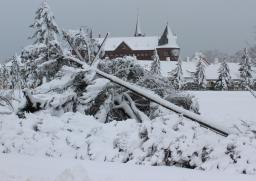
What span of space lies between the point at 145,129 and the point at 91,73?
10.8 ft

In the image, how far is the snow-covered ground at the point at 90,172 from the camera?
6.20 m

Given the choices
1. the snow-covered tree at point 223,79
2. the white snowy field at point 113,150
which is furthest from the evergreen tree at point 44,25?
the snow-covered tree at point 223,79

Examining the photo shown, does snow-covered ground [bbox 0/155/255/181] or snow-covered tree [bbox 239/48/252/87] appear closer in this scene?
snow-covered ground [bbox 0/155/255/181]

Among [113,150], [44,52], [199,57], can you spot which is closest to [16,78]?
[44,52]

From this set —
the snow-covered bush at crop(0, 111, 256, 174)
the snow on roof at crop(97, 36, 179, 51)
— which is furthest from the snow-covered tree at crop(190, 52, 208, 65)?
the snow-covered bush at crop(0, 111, 256, 174)

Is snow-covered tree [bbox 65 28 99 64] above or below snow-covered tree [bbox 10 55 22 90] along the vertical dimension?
above

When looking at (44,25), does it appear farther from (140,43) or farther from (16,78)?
(140,43)

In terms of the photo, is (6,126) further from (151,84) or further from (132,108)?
(151,84)

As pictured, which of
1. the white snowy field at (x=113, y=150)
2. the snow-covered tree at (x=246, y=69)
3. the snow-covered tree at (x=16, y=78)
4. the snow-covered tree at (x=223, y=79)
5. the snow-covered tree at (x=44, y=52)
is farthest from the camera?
the snow-covered tree at (x=246, y=69)

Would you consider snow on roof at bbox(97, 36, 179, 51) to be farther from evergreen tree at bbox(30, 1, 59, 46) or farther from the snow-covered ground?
the snow-covered ground

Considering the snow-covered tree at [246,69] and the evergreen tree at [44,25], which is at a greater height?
the evergreen tree at [44,25]

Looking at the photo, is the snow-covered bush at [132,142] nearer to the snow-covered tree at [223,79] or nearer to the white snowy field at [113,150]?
the white snowy field at [113,150]

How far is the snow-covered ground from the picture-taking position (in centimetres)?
620

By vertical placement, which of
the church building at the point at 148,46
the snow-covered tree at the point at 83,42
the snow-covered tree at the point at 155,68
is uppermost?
the snow-covered tree at the point at 83,42
